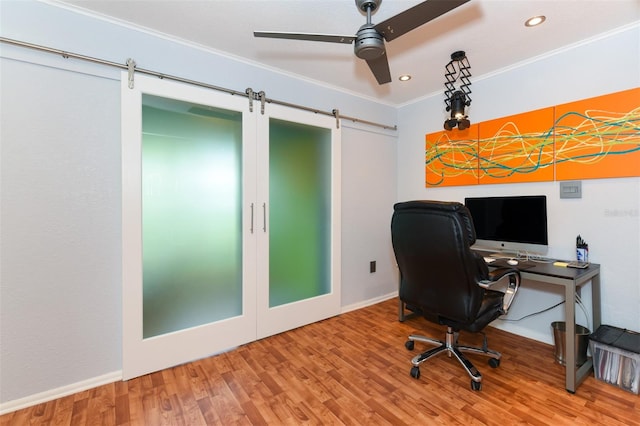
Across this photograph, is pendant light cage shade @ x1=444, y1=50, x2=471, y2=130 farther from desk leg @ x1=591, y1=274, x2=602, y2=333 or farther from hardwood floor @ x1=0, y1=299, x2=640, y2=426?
hardwood floor @ x1=0, y1=299, x2=640, y2=426

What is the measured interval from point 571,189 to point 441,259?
154 cm

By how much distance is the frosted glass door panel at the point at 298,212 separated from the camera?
2758mm

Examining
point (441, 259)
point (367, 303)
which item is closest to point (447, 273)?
point (441, 259)

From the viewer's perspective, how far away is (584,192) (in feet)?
7.66

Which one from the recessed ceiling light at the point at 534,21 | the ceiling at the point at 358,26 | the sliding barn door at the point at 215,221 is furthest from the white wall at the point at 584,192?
the sliding barn door at the point at 215,221

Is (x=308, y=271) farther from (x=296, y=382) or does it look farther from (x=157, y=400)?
(x=157, y=400)

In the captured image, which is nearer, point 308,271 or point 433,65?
point 433,65

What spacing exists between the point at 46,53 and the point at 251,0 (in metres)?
1.37

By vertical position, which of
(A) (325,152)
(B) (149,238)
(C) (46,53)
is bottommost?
(B) (149,238)

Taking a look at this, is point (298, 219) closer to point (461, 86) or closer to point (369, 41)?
point (369, 41)

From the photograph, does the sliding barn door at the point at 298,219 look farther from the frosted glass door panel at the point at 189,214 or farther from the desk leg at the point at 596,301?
the desk leg at the point at 596,301

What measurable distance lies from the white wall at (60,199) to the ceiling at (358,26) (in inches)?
11.1

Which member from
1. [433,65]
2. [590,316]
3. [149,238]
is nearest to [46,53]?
[149,238]

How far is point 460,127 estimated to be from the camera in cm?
284
